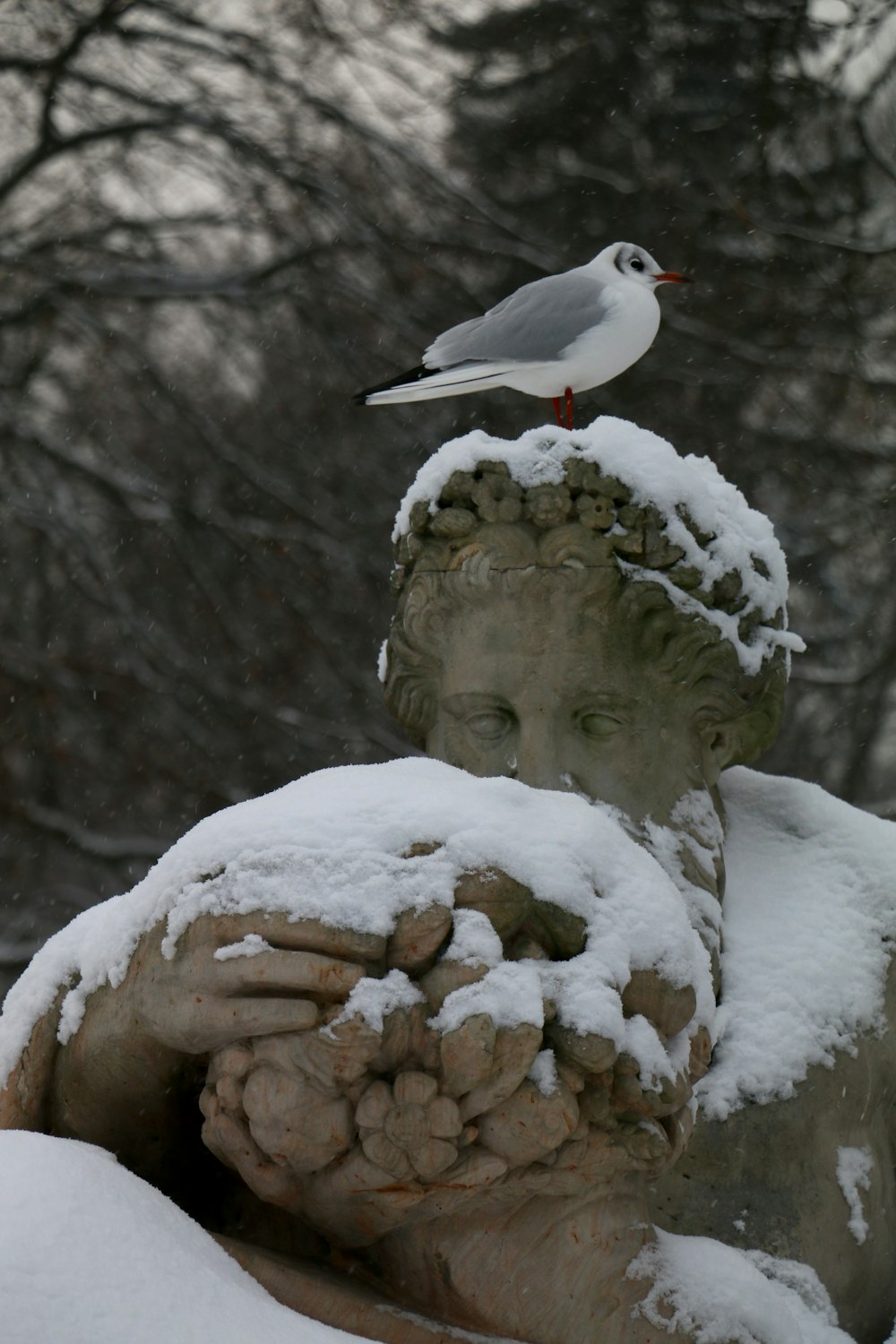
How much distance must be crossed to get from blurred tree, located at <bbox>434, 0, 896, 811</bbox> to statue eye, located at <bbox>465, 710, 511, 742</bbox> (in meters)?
3.97

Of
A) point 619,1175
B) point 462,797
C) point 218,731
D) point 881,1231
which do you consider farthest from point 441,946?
point 218,731

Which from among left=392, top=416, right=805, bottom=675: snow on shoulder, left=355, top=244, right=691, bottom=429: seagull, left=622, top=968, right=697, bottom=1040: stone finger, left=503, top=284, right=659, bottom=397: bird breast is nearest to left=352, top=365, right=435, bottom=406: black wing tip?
left=355, top=244, right=691, bottom=429: seagull

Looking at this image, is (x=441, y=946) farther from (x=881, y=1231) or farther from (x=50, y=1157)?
(x=881, y=1231)

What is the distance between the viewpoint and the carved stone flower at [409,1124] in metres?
1.17

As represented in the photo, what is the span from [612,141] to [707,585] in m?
4.58

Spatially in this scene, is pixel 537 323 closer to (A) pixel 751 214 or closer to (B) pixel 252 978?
(B) pixel 252 978

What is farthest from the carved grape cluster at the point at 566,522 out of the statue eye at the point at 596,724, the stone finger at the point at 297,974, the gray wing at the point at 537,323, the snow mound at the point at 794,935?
the gray wing at the point at 537,323

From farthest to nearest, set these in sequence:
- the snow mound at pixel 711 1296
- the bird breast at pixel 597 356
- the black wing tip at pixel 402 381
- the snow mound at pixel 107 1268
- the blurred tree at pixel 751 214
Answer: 1. the blurred tree at pixel 751 214
2. the black wing tip at pixel 402 381
3. the bird breast at pixel 597 356
4. the snow mound at pixel 711 1296
5. the snow mound at pixel 107 1268

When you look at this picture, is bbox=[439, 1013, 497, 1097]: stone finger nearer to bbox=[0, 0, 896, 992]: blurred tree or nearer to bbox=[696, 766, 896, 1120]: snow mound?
bbox=[696, 766, 896, 1120]: snow mound

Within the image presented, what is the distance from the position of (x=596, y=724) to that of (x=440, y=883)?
687mm

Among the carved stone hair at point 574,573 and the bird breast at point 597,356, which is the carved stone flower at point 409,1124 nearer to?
the carved stone hair at point 574,573

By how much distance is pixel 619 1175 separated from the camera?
1334 mm

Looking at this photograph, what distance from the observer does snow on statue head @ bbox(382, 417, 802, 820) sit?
1873 millimetres

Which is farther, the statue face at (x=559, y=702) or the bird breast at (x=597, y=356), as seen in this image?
the bird breast at (x=597, y=356)
